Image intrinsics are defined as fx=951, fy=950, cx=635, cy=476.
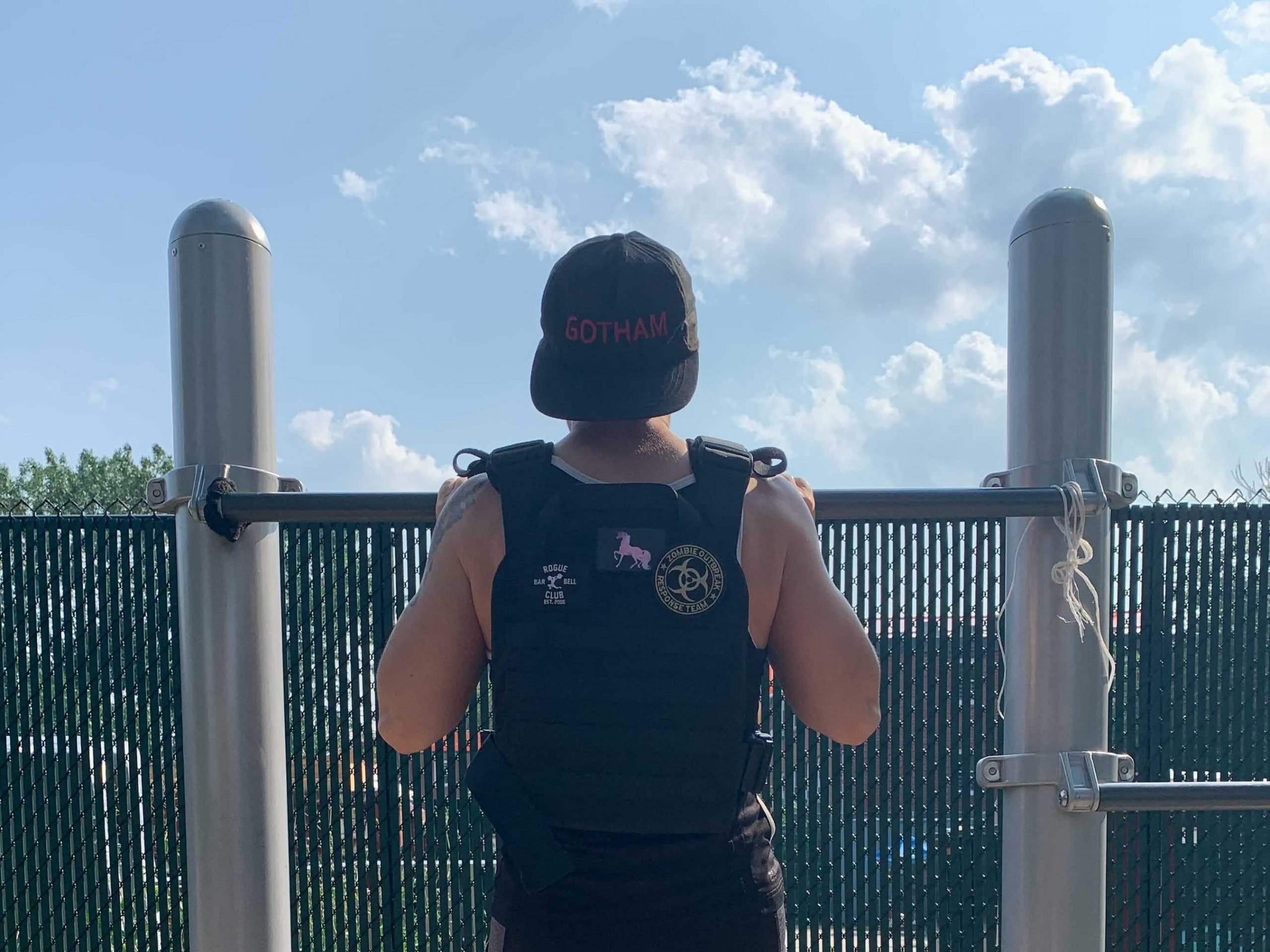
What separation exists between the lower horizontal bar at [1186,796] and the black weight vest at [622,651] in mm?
745

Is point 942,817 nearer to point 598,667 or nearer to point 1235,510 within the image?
point 1235,510

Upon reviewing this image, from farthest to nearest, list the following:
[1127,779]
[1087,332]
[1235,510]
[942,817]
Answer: [1235,510], [942,817], [1127,779], [1087,332]

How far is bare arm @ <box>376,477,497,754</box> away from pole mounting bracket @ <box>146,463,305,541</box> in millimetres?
443

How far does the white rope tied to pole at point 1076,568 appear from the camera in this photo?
1.69 metres

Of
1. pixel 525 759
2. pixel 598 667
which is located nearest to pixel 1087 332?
pixel 598 667

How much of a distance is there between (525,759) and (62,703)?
11.7 feet

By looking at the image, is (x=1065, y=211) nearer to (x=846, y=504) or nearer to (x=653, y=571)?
(x=846, y=504)

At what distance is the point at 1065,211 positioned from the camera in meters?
1.75

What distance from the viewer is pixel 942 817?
12.6ft

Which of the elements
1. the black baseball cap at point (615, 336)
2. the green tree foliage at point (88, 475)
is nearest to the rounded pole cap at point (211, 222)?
the black baseball cap at point (615, 336)

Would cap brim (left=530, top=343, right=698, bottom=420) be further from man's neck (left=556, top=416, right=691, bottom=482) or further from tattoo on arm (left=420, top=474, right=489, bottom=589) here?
tattoo on arm (left=420, top=474, right=489, bottom=589)

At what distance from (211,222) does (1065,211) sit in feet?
5.17

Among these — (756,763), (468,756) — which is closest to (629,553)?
(756,763)

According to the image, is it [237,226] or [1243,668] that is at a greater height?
[237,226]
